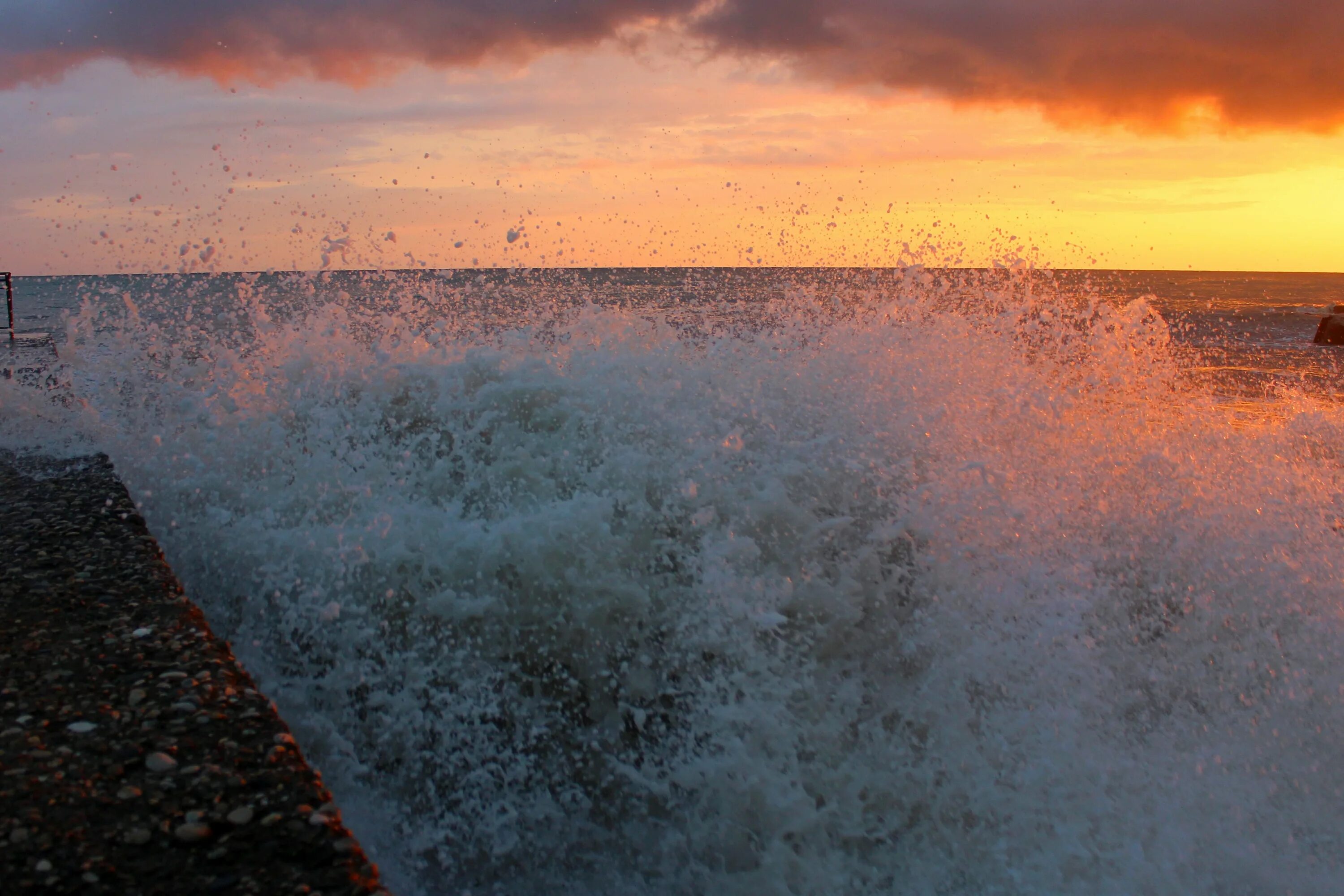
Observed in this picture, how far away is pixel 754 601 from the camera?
3.45 meters

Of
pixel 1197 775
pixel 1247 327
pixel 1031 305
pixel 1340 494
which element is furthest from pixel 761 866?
pixel 1247 327

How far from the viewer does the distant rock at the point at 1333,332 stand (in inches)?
830

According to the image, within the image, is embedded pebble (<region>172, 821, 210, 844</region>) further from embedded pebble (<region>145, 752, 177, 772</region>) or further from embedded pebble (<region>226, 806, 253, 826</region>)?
embedded pebble (<region>145, 752, 177, 772</region>)

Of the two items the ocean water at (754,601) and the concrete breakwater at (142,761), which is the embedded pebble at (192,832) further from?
the ocean water at (754,601)

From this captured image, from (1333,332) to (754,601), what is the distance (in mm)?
24775

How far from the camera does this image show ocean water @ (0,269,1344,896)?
112 inches

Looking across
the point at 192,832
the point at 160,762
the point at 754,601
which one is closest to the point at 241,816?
the point at 192,832

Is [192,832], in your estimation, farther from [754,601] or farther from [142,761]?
[754,601]

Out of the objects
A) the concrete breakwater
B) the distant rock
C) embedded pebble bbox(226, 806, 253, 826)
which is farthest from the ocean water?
the distant rock

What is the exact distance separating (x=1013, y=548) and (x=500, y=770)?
102 inches

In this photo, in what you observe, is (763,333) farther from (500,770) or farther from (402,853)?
(402,853)

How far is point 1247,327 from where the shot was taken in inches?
1027

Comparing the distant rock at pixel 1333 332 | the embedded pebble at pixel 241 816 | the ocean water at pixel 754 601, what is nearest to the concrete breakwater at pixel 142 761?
the embedded pebble at pixel 241 816

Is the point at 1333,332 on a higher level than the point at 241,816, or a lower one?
higher
